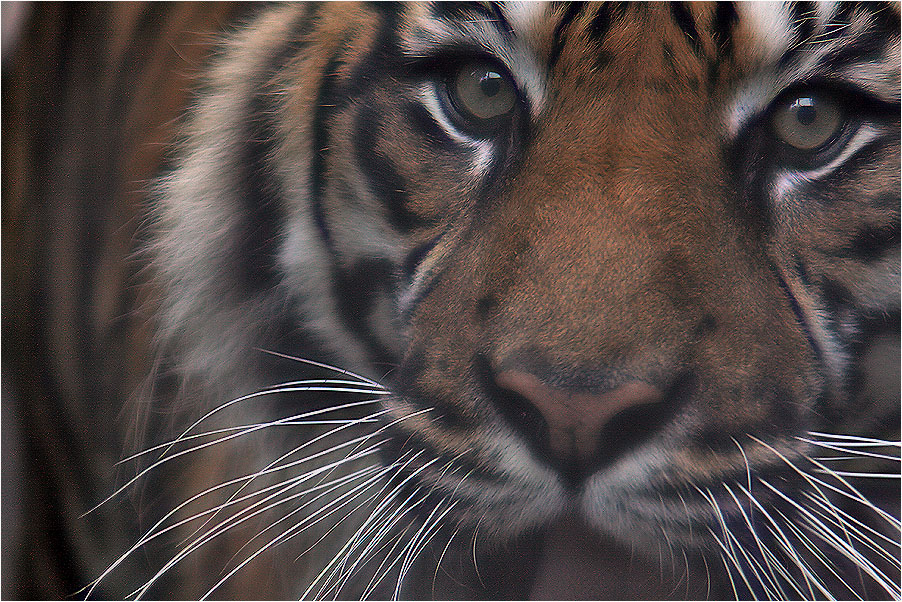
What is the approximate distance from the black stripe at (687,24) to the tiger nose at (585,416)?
0.96ft

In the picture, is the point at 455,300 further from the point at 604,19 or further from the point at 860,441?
the point at 860,441

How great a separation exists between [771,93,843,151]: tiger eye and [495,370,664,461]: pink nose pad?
258 mm

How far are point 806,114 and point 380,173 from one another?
38 centimetres

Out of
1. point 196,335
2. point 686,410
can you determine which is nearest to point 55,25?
point 196,335

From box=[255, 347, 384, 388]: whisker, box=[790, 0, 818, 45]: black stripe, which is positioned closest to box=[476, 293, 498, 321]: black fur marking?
box=[255, 347, 384, 388]: whisker

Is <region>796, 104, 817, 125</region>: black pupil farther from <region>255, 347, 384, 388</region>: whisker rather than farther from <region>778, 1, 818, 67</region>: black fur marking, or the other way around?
<region>255, 347, 384, 388</region>: whisker

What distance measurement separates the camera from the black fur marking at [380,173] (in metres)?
0.66

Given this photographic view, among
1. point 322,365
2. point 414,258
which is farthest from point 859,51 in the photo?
point 322,365

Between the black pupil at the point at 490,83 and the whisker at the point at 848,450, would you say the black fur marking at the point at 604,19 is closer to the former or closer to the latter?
the black pupil at the point at 490,83

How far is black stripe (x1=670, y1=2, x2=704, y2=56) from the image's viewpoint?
625 mm

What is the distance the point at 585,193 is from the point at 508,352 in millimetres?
155

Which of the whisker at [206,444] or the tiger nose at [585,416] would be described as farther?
the whisker at [206,444]

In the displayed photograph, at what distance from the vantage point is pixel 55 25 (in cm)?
70

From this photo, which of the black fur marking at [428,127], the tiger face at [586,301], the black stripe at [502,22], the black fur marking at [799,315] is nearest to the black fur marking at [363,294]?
the tiger face at [586,301]
